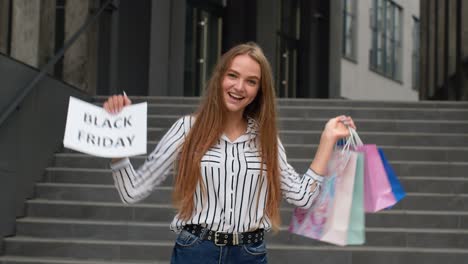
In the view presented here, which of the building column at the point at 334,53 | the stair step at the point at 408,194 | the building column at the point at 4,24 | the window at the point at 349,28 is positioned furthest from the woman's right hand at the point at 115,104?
the window at the point at 349,28

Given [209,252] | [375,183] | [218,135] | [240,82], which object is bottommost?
[209,252]

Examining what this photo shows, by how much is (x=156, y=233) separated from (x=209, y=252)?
184 inches

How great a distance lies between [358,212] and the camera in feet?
9.44

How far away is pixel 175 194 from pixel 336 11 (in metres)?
22.0

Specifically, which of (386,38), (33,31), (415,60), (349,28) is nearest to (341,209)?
(33,31)

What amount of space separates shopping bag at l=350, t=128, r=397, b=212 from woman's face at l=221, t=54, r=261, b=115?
1.37 feet

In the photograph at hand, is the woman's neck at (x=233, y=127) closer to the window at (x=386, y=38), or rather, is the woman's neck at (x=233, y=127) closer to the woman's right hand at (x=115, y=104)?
the woman's right hand at (x=115, y=104)

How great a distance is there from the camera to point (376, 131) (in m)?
9.34

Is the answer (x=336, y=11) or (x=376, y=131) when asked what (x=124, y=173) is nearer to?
(x=376, y=131)

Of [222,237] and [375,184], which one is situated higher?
[375,184]

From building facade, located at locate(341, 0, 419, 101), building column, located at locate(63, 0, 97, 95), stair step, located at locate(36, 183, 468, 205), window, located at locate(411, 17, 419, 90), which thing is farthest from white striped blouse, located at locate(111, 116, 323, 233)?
window, located at locate(411, 17, 419, 90)

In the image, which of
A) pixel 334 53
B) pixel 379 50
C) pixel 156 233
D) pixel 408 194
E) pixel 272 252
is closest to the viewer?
pixel 272 252

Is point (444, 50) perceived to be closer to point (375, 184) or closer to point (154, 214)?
point (154, 214)

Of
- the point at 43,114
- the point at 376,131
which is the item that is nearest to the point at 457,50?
the point at 376,131
